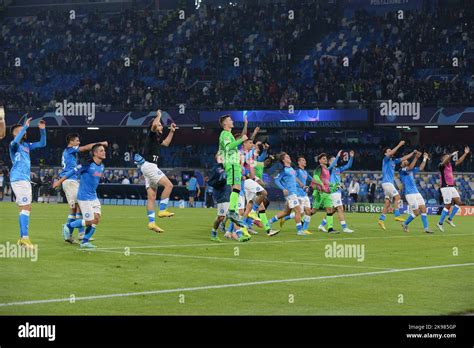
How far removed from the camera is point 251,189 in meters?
26.1

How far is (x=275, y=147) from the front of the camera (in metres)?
62.8

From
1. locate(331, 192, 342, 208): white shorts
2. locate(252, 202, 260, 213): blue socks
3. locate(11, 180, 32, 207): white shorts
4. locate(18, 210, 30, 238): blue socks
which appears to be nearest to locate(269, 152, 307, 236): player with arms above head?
locate(252, 202, 260, 213): blue socks

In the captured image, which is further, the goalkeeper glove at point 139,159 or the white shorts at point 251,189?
the white shorts at point 251,189

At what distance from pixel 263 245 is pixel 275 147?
40537 millimetres

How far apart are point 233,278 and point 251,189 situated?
10.8m

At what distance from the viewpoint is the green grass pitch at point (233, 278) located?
479 inches

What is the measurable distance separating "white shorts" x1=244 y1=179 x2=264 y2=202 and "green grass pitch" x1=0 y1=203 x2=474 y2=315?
5.54ft

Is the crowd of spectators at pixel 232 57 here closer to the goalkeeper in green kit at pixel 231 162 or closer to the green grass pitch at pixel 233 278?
the green grass pitch at pixel 233 278

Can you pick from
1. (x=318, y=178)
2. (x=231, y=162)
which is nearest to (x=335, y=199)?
(x=318, y=178)

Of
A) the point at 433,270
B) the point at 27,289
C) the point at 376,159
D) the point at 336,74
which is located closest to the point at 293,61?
the point at 336,74

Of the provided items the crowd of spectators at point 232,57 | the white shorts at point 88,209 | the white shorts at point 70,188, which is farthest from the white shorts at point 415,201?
the crowd of spectators at point 232,57

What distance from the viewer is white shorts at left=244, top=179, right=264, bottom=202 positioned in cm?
2611

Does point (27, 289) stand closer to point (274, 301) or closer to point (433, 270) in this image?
point (274, 301)

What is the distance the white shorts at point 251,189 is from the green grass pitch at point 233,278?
1689 millimetres
